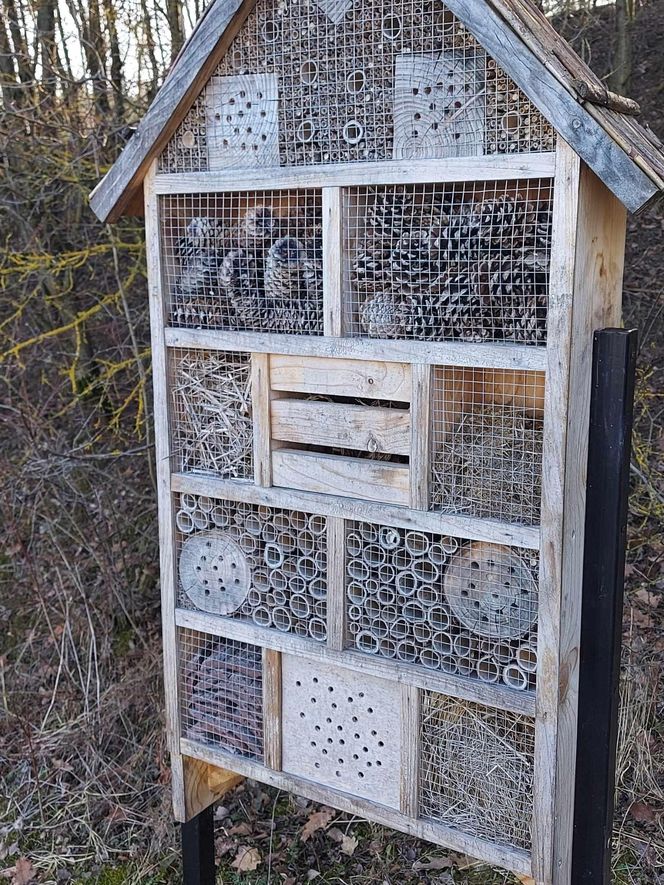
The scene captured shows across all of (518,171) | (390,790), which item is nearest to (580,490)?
(518,171)

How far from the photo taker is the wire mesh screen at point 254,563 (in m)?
2.55

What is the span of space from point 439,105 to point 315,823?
2885 millimetres

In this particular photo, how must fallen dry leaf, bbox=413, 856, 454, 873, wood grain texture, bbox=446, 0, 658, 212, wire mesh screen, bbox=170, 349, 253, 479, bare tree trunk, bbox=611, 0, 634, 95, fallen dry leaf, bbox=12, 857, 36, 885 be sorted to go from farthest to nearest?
bare tree trunk, bbox=611, 0, 634, 95 → fallen dry leaf, bbox=12, 857, 36, 885 → fallen dry leaf, bbox=413, 856, 454, 873 → wire mesh screen, bbox=170, 349, 253, 479 → wood grain texture, bbox=446, 0, 658, 212

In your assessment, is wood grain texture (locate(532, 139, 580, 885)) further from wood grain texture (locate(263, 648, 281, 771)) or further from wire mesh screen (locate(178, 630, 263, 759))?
wire mesh screen (locate(178, 630, 263, 759))

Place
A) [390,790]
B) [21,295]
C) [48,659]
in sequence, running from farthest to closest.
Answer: [21,295], [48,659], [390,790]

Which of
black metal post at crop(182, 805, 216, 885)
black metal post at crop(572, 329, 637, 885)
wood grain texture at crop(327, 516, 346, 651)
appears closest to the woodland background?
black metal post at crop(182, 805, 216, 885)

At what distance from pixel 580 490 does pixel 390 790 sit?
1.03 meters

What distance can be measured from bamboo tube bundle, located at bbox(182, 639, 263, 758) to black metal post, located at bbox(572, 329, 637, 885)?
1013 millimetres

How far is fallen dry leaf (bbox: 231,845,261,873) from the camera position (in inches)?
139

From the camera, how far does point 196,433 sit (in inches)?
107

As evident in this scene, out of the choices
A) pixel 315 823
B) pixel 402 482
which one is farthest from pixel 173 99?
pixel 315 823

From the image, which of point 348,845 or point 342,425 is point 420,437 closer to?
point 342,425

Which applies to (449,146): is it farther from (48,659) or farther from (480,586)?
(48,659)

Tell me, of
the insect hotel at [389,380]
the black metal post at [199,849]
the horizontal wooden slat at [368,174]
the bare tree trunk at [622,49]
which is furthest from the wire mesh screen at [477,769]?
the bare tree trunk at [622,49]
